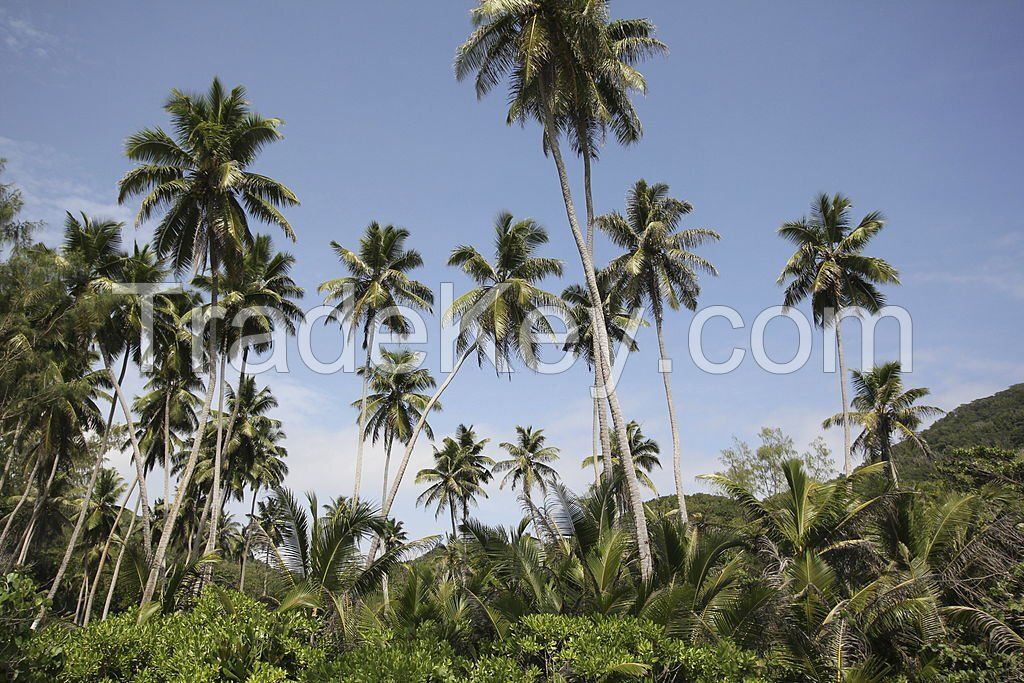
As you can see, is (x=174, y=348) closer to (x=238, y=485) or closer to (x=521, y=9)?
(x=238, y=485)

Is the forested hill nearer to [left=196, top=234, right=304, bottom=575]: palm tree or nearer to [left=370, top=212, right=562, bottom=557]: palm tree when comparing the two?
[left=370, top=212, right=562, bottom=557]: palm tree

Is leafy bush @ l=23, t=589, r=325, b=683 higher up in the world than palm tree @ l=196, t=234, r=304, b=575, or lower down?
lower down

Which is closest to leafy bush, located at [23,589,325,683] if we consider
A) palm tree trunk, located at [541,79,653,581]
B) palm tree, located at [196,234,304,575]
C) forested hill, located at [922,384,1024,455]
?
palm tree trunk, located at [541,79,653,581]

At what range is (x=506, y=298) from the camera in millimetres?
24672

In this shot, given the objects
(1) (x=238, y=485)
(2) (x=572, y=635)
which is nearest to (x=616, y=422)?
(2) (x=572, y=635)

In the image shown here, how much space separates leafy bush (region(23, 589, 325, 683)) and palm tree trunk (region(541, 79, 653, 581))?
813 centimetres

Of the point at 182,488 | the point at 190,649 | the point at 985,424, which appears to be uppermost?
the point at 985,424

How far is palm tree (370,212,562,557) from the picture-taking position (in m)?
24.1

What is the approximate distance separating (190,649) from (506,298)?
685 inches

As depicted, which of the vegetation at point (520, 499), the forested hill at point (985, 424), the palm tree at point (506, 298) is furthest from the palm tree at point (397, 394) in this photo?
the forested hill at point (985, 424)

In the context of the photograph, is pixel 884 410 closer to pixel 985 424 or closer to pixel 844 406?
pixel 844 406

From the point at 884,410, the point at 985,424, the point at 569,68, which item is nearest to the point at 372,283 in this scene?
the point at 569,68

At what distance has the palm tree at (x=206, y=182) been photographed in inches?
791

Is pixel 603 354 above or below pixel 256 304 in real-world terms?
below
